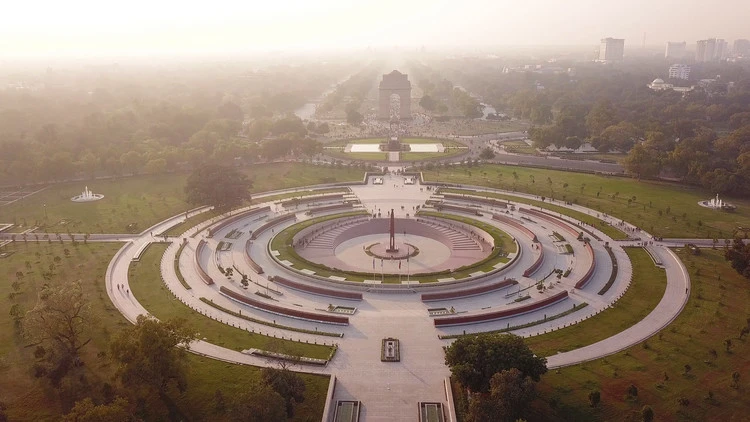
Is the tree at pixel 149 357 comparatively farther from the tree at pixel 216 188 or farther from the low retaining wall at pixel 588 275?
the low retaining wall at pixel 588 275

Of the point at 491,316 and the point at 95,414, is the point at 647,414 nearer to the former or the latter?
the point at 491,316

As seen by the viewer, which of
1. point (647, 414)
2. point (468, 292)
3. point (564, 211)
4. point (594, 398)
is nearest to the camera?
point (647, 414)

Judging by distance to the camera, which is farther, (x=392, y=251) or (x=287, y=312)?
(x=392, y=251)

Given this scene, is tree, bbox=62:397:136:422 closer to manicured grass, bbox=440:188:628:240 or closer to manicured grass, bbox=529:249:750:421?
manicured grass, bbox=529:249:750:421

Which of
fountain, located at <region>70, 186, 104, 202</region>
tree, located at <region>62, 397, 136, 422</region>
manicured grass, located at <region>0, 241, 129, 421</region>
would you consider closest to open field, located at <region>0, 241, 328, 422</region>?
manicured grass, located at <region>0, 241, 129, 421</region>

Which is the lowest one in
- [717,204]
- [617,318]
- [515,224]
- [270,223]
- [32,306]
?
[32,306]

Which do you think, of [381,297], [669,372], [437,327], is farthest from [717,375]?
[381,297]

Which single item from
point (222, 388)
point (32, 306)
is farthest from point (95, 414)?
point (32, 306)
